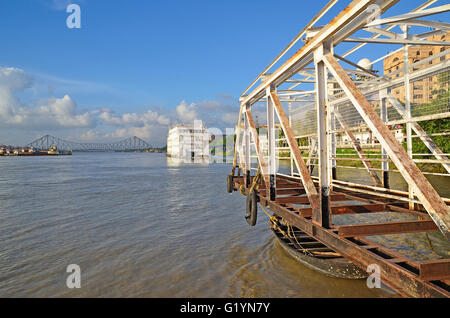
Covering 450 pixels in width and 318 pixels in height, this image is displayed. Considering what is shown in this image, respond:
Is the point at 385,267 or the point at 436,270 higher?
the point at 436,270

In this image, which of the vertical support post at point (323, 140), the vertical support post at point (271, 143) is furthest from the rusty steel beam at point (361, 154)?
the vertical support post at point (323, 140)

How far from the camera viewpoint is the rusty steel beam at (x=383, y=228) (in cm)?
407

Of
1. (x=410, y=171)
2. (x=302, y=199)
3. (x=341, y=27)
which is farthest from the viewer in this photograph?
(x=302, y=199)

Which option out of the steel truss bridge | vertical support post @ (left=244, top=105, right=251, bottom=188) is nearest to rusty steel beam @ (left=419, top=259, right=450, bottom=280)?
the steel truss bridge

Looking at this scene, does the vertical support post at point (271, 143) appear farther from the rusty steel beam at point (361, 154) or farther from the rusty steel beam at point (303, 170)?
the rusty steel beam at point (361, 154)

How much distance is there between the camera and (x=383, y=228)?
4.31 m

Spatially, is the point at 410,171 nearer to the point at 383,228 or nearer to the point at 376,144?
the point at 383,228

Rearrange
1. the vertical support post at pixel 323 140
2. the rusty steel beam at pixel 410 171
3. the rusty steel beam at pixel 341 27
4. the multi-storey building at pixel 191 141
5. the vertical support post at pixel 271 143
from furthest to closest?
1. the multi-storey building at pixel 191 141
2. the vertical support post at pixel 271 143
3. the vertical support post at pixel 323 140
4. the rusty steel beam at pixel 341 27
5. the rusty steel beam at pixel 410 171

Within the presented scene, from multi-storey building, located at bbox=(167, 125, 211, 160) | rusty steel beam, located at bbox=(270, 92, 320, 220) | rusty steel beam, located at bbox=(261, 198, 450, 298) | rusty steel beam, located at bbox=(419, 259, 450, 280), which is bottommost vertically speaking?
rusty steel beam, located at bbox=(261, 198, 450, 298)

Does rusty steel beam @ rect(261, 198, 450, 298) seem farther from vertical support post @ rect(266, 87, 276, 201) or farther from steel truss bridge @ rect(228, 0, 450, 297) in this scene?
vertical support post @ rect(266, 87, 276, 201)

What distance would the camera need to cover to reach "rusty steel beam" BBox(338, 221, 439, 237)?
4.07 meters

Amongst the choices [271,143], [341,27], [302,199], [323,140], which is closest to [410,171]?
[323,140]

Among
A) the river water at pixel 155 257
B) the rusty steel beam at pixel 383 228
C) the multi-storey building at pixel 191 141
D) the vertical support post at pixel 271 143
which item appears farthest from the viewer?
the multi-storey building at pixel 191 141
